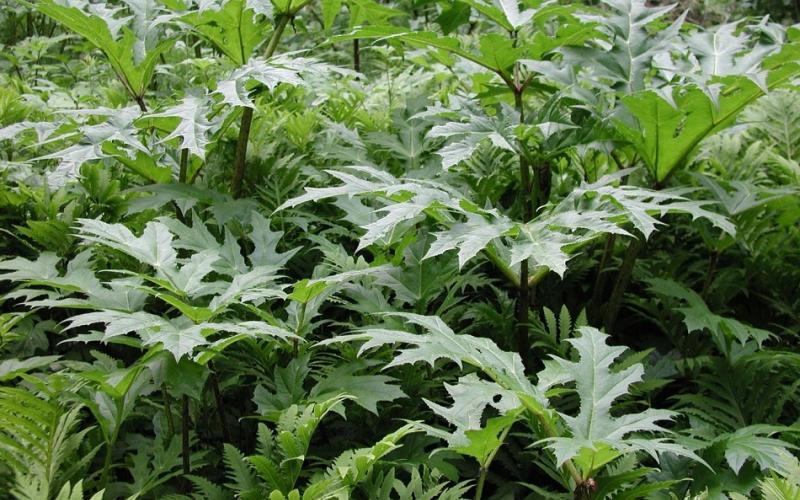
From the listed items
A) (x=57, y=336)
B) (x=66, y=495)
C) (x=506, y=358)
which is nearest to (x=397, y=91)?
(x=57, y=336)

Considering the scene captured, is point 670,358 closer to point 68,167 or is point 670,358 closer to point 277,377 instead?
point 277,377

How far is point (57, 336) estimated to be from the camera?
2014 millimetres

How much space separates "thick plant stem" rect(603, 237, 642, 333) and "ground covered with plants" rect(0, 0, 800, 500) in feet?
0.03

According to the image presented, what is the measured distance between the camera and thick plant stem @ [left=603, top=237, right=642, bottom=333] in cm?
201

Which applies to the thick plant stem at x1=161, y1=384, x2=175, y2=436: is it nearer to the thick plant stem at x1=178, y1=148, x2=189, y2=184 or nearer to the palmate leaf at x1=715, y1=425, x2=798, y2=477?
the thick plant stem at x1=178, y1=148, x2=189, y2=184

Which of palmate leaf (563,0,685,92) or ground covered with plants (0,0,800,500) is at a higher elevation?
palmate leaf (563,0,685,92)

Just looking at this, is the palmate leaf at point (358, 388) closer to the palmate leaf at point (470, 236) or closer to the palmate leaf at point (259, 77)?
the palmate leaf at point (470, 236)

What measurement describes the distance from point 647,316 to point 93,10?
208 cm

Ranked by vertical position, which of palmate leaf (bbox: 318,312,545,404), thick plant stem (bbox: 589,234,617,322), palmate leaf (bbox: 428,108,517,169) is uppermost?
palmate leaf (bbox: 428,108,517,169)

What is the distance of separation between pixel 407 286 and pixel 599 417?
661mm

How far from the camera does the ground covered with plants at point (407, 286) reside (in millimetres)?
1417

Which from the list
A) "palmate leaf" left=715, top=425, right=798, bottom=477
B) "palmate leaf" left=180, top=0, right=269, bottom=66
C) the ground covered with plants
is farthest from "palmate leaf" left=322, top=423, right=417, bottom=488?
"palmate leaf" left=180, top=0, right=269, bottom=66

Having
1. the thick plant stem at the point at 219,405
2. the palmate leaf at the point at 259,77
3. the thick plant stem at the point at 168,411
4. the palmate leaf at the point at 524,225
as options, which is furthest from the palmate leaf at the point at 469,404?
the palmate leaf at the point at 259,77

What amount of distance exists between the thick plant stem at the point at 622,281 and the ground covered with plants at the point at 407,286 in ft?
0.03
